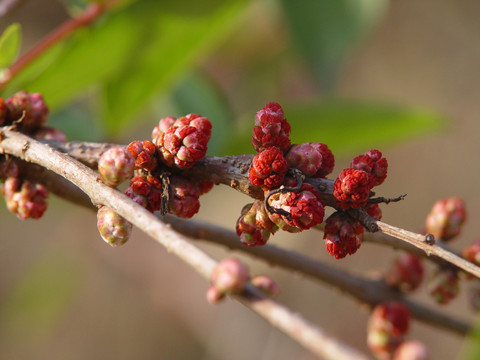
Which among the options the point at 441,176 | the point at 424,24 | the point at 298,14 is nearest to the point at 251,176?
the point at 298,14

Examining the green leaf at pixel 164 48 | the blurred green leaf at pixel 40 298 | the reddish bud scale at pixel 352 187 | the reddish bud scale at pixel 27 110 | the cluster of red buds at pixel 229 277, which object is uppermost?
the green leaf at pixel 164 48

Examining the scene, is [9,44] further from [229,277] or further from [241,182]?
[229,277]

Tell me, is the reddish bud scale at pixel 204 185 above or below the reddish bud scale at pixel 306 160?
below

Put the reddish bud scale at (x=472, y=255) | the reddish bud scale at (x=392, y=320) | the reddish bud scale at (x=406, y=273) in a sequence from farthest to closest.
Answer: the reddish bud scale at (x=406, y=273) < the reddish bud scale at (x=392, y=320) < the reddish bud scale at (x=472, y=255)

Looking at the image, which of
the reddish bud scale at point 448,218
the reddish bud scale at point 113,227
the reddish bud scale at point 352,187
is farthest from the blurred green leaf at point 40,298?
the reddish bud scale at point 352,187

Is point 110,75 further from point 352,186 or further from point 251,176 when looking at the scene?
point 352,186

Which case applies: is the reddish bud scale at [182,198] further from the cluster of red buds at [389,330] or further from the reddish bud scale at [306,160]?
the cluster of red buds at [389,330]

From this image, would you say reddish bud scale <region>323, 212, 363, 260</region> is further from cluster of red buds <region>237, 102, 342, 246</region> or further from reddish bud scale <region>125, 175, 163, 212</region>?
reddish bud scale <region>125, 175, 163, 212</region>
